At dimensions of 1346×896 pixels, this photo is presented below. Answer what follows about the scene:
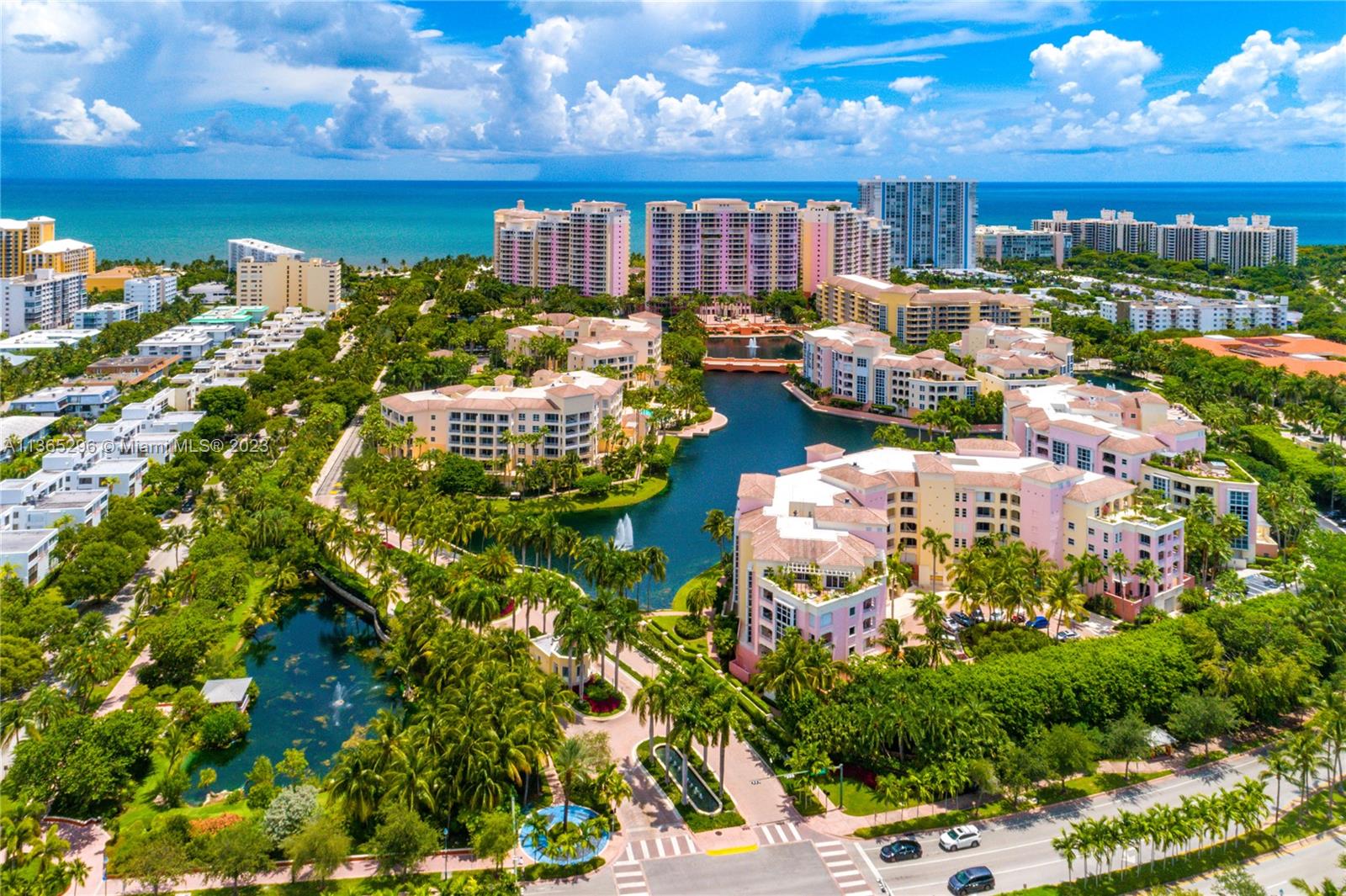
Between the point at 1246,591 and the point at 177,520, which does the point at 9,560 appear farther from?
the point at 1246,591

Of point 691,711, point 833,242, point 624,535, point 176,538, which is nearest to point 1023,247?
point 833,242

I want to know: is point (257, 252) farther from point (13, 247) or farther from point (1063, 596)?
point (1063, 596)

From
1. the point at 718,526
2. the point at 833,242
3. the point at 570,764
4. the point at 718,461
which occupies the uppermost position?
the point at 833,242

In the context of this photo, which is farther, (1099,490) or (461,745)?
(1099,490)

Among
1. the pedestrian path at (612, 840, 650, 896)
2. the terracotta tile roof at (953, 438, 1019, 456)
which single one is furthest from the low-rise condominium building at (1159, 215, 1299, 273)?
the pedestrian path at (612, 840, 650, 896)

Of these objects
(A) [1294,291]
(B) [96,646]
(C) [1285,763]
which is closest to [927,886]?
(C) [1285,763]

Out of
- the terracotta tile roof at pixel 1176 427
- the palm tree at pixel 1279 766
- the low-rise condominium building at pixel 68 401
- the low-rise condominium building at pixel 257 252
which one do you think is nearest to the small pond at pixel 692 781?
the palm tree at pixel 1279 766
